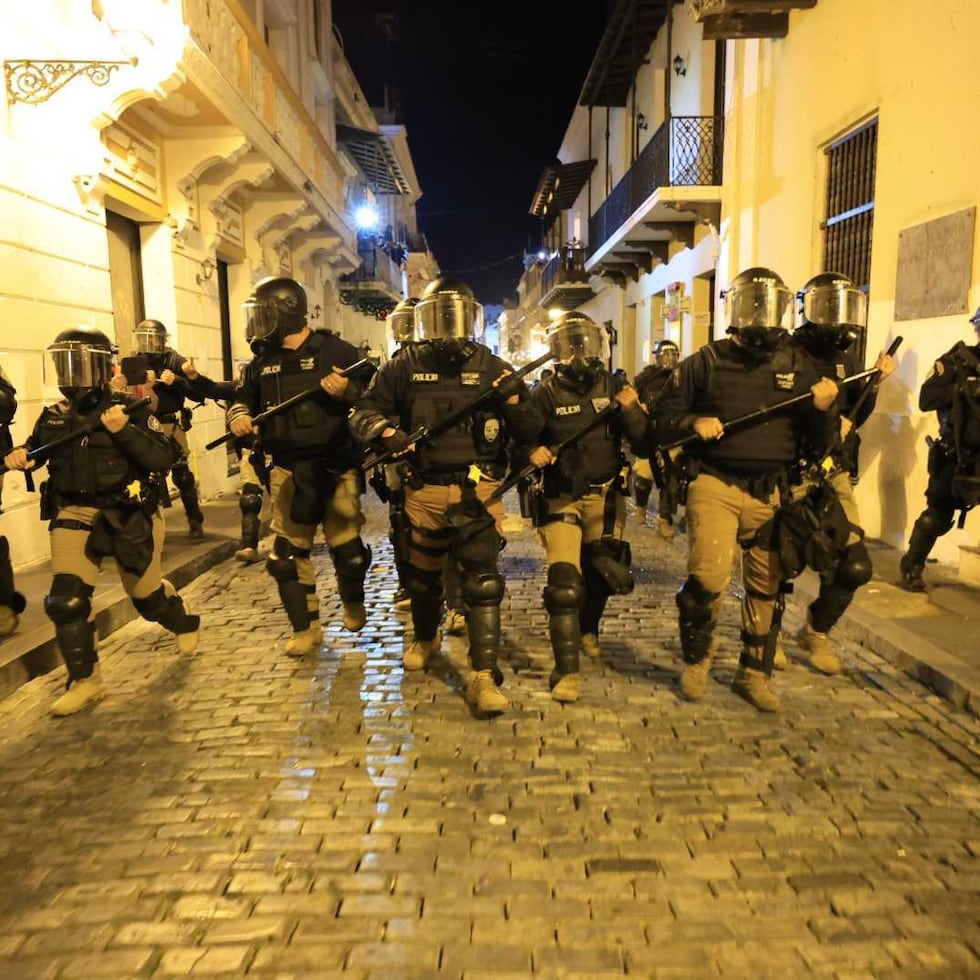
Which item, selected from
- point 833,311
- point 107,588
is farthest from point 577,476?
point 107,588

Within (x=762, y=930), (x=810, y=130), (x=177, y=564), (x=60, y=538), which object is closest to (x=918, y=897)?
(x=762, y=930)

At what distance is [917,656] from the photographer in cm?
424

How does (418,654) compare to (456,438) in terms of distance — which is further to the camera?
(418,654)

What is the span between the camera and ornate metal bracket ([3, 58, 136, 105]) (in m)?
6.41

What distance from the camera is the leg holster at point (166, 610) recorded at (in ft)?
14.5

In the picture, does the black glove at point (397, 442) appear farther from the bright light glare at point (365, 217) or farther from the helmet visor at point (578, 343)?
the bright light glare at point (365, 217)

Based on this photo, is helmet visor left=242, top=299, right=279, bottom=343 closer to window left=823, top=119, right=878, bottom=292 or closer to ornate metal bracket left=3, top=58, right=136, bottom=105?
ornate metal bracket left=3, top=58, right=136, bottom=105

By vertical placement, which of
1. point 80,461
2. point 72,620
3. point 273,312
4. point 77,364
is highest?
point 273,312

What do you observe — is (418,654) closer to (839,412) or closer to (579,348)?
(579,348)

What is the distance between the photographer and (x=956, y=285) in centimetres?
591

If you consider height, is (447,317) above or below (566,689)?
above

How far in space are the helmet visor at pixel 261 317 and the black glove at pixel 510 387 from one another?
1451 mm

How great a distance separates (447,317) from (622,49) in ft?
50.3

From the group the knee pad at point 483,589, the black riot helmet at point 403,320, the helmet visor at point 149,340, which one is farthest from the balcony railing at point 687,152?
the knee pad at point 483,589
